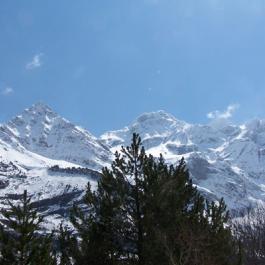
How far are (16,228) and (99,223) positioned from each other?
18.3 ft

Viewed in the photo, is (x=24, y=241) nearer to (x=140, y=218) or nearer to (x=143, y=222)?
(x=143, y=222)

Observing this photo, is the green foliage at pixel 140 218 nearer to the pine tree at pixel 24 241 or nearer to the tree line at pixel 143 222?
the tree line at pixel 143 222

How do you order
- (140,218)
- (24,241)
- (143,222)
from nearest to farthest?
(24,241)
(143,222)
(140,218)

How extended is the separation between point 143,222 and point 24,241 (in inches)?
247

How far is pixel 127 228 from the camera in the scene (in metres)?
27.7

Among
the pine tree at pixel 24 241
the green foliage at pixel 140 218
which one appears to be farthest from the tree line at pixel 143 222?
the pine tree at pixel 24 241

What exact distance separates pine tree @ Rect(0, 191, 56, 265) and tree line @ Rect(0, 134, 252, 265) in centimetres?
79

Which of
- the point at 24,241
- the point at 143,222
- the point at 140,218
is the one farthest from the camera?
the point at 140,218

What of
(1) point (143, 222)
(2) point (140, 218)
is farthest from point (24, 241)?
(2) point (140, 218)

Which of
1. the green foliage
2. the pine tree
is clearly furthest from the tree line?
the pine tree

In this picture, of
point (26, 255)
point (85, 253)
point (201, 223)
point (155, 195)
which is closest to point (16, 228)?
point (26, 255)

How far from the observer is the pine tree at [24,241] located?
22609 millimetres

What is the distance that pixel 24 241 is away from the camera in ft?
76.1

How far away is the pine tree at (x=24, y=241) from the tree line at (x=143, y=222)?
793 mm
